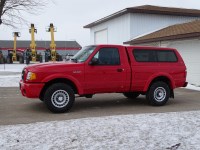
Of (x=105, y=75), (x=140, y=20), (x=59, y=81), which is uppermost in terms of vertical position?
(x=140, y=20)

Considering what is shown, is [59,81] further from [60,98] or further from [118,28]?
[118,28]

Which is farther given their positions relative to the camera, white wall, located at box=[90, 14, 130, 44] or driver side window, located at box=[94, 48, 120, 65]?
white wall, located at box=[90, 14, 130, 44]

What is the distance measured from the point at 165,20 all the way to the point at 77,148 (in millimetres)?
21964

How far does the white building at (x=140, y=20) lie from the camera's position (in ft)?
83.6

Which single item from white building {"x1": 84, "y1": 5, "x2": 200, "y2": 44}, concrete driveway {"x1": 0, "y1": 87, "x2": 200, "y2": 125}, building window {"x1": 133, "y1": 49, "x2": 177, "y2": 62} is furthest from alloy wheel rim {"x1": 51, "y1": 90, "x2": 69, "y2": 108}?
white building {"x1": 84, "y1": 5, "x2": 200, "y2": 44}

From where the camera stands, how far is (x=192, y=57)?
16688 millimetres

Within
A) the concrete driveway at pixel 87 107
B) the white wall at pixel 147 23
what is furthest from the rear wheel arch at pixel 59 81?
the white wall at pixel 147 23

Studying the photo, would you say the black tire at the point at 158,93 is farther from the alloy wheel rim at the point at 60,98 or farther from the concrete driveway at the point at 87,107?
the alloy wheel rim at the point at 60,98

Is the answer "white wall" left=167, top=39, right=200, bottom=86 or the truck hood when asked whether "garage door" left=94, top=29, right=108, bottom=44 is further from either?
the truck hood

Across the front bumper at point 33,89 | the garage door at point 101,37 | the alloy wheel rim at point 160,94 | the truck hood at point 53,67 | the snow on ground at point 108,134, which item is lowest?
the snow on ground at point 108,134

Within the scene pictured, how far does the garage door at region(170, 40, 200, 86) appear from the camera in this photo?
16.3 m

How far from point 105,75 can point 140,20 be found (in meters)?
16.9

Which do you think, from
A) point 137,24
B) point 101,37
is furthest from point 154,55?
point 101,37

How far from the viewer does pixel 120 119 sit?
812 centimetres
